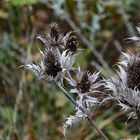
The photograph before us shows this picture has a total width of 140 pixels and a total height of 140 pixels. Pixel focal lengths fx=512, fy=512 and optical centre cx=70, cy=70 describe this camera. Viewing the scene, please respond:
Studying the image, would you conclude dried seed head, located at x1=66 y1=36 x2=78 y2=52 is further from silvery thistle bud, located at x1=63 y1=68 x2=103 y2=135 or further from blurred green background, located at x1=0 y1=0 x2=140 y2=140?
blurred green background, located at x1=0 y1=0 x2=140 y2=140

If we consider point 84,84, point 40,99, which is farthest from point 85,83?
point 40,99

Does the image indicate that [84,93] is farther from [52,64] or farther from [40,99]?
[40,99]

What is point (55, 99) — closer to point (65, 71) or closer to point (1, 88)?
point (1, 88)

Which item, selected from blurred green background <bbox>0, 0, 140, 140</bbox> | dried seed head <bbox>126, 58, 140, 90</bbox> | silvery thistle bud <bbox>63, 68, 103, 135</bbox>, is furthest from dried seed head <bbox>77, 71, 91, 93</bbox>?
blurred green background <bbox>0, 0, 140, 140</bbox>

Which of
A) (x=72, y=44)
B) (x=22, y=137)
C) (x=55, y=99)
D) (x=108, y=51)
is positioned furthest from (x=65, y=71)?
(x=108, y=51)

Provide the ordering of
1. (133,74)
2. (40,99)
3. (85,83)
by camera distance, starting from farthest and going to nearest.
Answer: (40,99)
(85,83)
(133,74)
